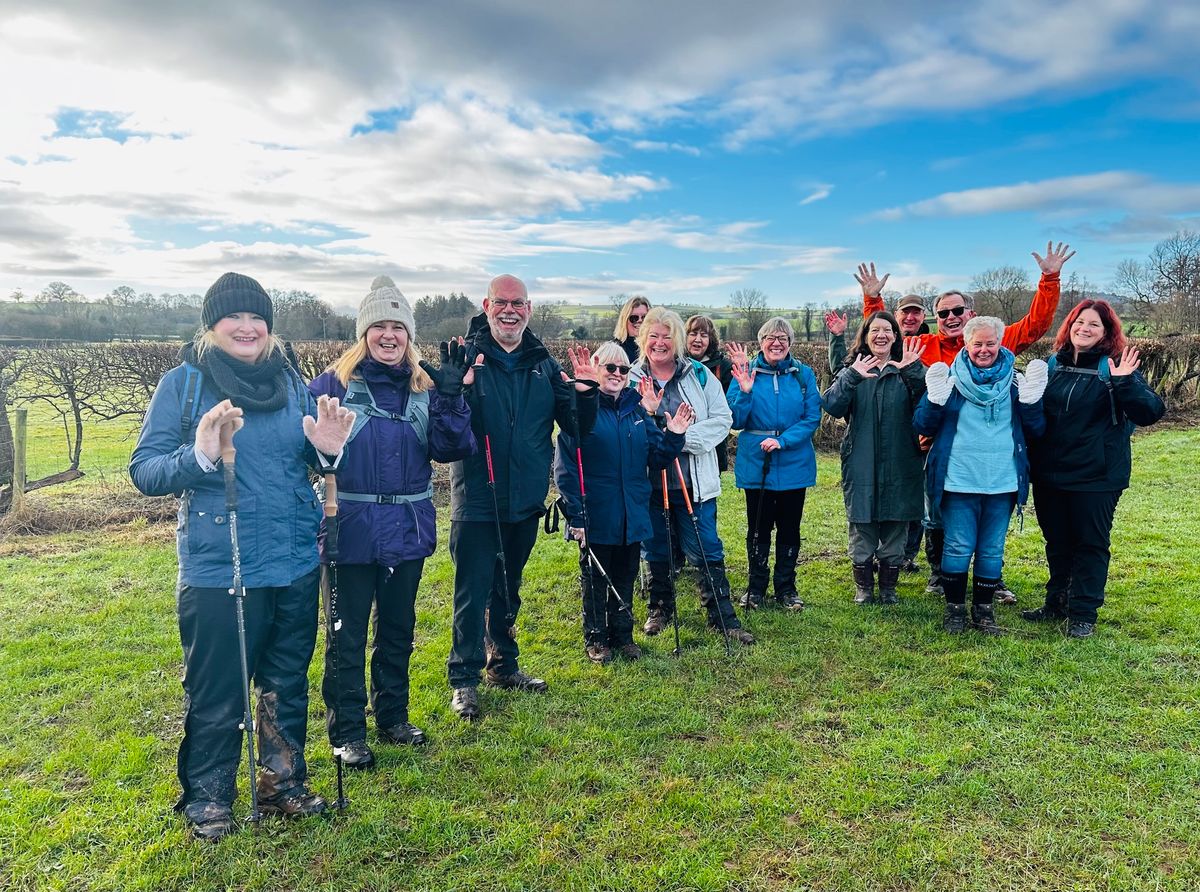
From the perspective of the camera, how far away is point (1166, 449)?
14008 mm

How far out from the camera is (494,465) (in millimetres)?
4387

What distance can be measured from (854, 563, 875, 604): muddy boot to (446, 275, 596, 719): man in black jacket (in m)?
3.30

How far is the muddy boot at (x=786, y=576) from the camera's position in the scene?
6.23 meters

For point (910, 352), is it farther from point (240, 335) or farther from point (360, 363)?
point (240, 335)

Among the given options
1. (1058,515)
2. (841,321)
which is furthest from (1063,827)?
(841,321)

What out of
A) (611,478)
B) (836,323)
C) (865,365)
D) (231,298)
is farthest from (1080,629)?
(231,298)

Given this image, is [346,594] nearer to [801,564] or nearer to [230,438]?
[230,438]

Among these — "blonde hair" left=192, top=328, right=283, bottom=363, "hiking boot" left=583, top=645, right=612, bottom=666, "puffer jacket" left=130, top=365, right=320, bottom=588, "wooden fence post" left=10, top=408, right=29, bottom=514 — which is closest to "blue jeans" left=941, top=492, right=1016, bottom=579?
"hiking boot" left=583, top=645, right=612, bottom=666

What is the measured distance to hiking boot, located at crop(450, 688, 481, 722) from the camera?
4.33m

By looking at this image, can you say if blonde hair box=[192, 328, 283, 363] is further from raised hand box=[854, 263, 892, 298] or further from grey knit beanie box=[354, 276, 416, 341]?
raised hand box=[854, 263, 892, 298]

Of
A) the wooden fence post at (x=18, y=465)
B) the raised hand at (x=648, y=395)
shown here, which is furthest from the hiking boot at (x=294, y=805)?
the wooden fence post at (x=18, y=465)

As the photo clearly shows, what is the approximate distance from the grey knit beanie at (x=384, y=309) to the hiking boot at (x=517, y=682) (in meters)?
2.37

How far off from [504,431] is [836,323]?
4195mm

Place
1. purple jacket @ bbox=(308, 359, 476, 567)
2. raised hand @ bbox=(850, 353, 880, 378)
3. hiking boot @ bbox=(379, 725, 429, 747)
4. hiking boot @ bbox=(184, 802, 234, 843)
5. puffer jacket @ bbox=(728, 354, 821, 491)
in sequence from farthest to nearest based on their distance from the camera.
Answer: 1. puffer jacket @ bbox=(728, 354, 821, 491)
2. raised hand @ bbox=(850, 353, 880, 378)
3. hiking boot @ bbox=(379, 725, 429, 747)
4. purple jacket @ bbox=(308, 359, 476, 567)
5. hiking boot @ bbox=(184, 802, 234, 843)
